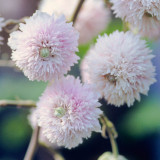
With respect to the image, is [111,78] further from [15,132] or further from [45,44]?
[15,132]

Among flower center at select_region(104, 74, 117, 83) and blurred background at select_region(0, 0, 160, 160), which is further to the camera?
blurred background at select_region(0, 0, 160, 160)

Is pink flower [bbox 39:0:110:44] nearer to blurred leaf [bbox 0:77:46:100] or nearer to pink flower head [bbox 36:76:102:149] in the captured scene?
pink flower head [bbox 36:76:102:149]

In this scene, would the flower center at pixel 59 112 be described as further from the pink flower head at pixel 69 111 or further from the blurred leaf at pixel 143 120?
the blurred leaf at pixel 143 120

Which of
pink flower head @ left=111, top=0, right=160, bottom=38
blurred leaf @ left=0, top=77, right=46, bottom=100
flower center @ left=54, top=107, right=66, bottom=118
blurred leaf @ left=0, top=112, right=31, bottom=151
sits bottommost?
blurred leaf @ left=0, top=112, right=31, bottom=151

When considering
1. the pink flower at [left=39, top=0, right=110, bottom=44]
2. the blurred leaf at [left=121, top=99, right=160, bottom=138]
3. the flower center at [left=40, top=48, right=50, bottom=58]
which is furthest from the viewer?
the blurred leaf at [left=121, top=99, right=160, bottom=138]

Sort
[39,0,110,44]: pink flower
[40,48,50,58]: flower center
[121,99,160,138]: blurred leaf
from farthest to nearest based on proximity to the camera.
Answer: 1. [121,99,160,138]: blurred leaf
2. [39,0,110,44]: pink flower
3. [40,48,50,58]: flower center

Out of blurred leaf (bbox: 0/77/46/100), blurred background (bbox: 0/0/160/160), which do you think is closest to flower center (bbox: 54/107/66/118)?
blurred background (bbox: 0/0/160/160)

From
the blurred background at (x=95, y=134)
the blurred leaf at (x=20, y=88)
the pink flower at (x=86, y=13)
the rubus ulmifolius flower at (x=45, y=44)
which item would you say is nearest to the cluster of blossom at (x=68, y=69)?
the rubus ulmifolius flower at (x=45, y=44)

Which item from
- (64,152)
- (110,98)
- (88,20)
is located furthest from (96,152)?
(110,98)
